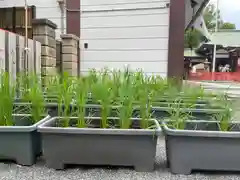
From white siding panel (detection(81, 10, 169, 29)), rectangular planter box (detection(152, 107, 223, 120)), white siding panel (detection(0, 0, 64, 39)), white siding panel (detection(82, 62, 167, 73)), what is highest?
white siding panel (detection(0, 0, 64, 39))

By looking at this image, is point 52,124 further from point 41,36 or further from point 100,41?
point 100,41

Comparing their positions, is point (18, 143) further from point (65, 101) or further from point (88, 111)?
point (88, 111)

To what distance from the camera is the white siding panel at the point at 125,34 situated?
550 centimetres

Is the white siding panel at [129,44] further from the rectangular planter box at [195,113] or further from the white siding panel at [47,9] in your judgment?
the rectangular planter box at [195,113]

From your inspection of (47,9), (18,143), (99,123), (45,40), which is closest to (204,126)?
(99,123)

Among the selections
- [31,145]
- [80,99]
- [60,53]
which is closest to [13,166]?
[31,145]

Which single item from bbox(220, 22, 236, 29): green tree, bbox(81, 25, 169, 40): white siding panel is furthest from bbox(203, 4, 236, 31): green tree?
bbox(81, 25, 169, 40): white siding panel

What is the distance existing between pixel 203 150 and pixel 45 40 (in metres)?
3.73

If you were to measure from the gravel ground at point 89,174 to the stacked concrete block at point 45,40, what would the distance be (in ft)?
9.14

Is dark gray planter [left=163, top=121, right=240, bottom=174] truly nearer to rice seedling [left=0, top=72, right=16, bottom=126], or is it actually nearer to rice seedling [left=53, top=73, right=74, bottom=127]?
rice seedling [left=53, top=73, right=74, bottom=127]

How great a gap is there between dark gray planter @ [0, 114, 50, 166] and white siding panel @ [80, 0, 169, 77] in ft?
13.6

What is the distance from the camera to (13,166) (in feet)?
5.65

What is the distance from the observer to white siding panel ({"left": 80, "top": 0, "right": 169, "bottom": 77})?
5.50 metres

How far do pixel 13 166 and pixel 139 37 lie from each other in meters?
4.46
